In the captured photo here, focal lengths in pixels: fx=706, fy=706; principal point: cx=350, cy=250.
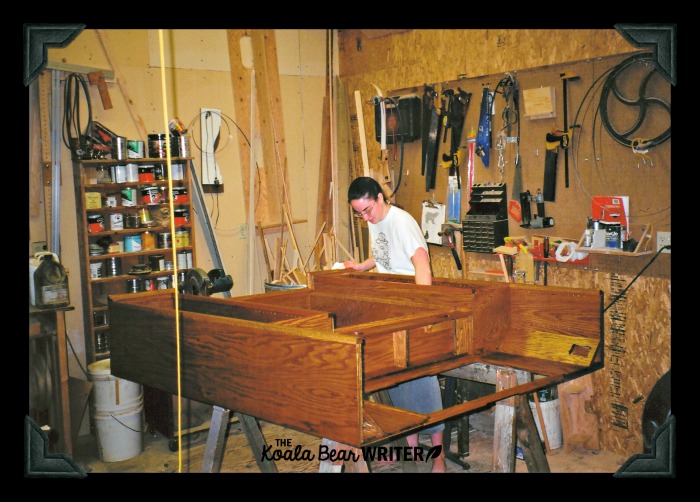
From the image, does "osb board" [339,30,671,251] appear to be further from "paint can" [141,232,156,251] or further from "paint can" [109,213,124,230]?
"paint can" [109,213,124,230]

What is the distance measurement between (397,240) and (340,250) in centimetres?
251

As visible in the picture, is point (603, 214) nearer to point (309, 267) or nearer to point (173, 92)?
point (309, 267)

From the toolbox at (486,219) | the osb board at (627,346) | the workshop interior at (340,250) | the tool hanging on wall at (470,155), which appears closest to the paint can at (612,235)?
the workshop interior at (340,250)

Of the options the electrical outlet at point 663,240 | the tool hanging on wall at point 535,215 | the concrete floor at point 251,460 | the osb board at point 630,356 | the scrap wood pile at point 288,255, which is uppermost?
the tool hanging on wall at point 535,215

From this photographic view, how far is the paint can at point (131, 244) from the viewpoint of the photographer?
5098 millimetres

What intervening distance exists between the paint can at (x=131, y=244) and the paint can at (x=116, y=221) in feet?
0.31

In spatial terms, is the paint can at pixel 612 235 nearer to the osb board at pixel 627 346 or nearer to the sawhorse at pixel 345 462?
the osb board at pixel 627 346

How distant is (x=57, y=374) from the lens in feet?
13.1

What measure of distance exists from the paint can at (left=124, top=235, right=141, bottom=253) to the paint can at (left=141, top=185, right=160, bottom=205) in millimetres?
273

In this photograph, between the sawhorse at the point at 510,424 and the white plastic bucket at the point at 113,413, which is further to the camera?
the white plastic bucket at the point at 113,413

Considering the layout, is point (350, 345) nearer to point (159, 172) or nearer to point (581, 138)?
point (581, 138)

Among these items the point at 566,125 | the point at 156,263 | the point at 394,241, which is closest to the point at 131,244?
the point at 156,263

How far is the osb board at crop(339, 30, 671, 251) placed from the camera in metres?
3.85

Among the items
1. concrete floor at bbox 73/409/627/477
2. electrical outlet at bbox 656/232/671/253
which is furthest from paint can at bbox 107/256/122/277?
electrical outlet at bbox 656/232/671/253
